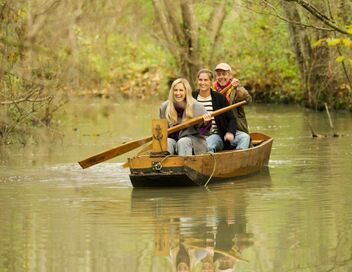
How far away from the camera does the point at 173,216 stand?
1199 centimetres


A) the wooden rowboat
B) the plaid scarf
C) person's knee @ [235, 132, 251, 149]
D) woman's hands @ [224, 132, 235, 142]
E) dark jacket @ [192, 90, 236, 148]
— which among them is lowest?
the wooden rowboat

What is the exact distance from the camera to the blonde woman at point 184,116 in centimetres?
1416

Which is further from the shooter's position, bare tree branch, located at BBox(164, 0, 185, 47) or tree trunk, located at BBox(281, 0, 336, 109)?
bare tree branch, located at BBox(164, 0, 185, 47)

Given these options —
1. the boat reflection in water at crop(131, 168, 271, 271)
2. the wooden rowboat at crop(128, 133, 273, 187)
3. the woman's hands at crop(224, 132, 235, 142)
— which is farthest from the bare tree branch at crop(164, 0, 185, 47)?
the wooden rowboat at crop(128, 133, 273, 187)

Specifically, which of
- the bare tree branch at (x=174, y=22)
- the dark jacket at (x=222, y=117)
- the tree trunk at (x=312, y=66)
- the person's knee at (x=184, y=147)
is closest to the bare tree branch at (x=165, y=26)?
the bare tree branch at (x=174, y=22)

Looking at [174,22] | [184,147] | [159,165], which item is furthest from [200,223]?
[174,22]

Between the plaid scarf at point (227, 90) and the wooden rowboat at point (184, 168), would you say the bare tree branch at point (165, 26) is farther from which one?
the wooden rowboat at point (184, 168)

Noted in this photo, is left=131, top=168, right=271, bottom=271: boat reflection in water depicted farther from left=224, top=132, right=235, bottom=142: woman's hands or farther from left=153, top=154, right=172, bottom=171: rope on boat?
left=224, top=132, right=235, bottom=142: woman's hands

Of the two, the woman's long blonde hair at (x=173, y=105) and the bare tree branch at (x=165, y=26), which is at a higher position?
the bare tree branch at (x=165, y=26)

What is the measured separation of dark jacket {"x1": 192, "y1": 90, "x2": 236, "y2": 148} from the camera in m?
15.0

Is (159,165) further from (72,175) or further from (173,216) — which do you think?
(72,175)

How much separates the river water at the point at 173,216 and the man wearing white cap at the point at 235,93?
1.76 ft

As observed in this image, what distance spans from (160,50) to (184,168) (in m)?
29.4

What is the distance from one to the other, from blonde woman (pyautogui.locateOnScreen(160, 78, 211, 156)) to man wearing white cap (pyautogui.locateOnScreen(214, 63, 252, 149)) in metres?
1.20
